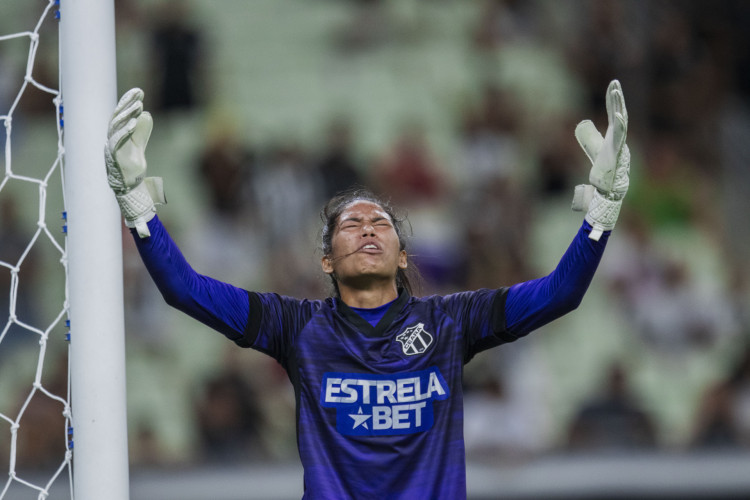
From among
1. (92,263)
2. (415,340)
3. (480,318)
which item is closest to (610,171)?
(480,318)

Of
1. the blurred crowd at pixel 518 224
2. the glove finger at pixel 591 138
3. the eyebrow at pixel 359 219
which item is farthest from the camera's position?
the blurred crowd at pixel 518 224

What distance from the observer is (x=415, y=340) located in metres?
2.56

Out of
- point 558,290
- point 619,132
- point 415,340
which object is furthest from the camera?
point 415,340

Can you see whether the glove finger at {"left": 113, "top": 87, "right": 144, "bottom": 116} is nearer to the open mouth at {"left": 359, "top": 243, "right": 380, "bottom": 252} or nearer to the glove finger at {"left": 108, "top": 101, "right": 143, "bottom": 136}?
the glove finger at {"left": 108, "top": 101, "right": 143, "bottom": 136}

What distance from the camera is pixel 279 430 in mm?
5883

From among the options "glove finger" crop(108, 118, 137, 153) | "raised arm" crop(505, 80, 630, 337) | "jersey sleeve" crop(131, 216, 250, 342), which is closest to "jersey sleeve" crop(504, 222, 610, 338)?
"raised arm" crop(505, 80, 630, 337)

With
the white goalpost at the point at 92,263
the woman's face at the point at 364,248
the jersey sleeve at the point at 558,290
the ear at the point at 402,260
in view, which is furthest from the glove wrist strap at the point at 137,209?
the jersey sleeve at the point at 558,290

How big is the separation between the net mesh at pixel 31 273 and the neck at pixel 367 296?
2.72 meters

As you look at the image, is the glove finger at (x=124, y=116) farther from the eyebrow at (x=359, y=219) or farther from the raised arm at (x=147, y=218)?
the eyebrow at (x=359, y=219)

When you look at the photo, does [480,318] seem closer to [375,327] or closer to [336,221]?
[375,327]

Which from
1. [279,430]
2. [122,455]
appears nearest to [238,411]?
[279,430]

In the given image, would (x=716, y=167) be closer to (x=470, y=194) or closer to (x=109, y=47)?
(x=470, y=194)

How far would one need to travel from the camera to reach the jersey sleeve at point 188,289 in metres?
2.34

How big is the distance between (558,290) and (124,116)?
111 centimetres
